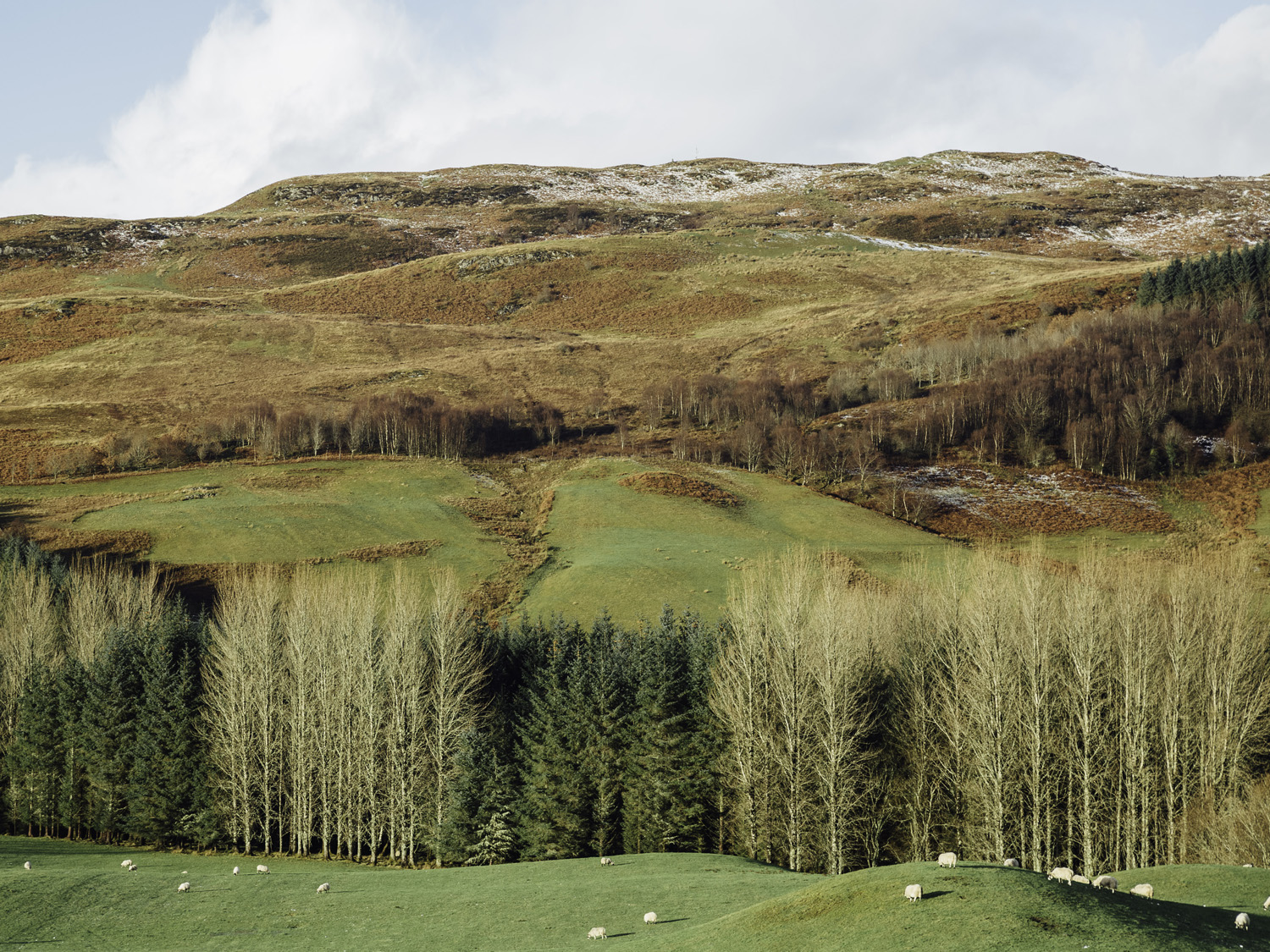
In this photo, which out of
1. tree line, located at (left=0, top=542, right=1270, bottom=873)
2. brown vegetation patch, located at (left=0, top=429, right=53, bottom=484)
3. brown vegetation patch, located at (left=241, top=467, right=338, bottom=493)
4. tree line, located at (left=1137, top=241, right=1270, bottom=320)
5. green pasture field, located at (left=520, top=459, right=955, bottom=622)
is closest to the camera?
tree line, located at (left=0, top=542, right=1270, bottom=873)

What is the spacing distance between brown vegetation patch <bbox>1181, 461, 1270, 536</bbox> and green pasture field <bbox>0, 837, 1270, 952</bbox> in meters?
82.5

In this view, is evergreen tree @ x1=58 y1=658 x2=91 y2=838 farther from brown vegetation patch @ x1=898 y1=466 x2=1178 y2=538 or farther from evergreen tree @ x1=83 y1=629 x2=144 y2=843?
brown vegetation patch @ x1=898 y1=466 x2=1178 y2=538

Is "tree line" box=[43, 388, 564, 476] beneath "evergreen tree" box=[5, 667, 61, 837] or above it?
above

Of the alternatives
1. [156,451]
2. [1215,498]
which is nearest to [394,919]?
[156,451]

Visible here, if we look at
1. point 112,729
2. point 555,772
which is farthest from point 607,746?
point 112,729

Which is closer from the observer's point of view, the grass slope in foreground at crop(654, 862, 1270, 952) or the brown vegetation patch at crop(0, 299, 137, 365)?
the grass slope in foreground at crop(654, 862, 1270, 952)

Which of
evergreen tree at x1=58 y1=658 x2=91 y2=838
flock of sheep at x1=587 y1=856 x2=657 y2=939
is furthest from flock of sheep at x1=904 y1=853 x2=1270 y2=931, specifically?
evergreen tree at x1=58 y1=658 x2=91 y2=838

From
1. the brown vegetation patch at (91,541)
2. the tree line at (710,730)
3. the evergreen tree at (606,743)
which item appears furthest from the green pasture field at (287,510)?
the evergreen tree at (606,743)

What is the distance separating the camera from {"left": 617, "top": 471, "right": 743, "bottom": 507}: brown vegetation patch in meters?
97.8

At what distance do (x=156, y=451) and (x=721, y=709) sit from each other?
288 feet

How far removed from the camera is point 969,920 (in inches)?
733

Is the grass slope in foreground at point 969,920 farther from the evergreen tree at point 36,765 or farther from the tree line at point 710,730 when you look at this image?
the evergreen tree at point 36,765

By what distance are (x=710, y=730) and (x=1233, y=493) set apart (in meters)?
83.0

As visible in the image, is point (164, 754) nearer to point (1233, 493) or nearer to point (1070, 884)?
Result: point (1070, 884)
